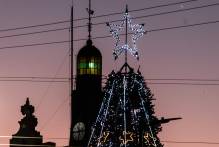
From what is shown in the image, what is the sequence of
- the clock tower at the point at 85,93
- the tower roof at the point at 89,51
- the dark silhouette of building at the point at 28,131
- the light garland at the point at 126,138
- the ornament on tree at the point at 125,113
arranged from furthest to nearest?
1. the clock tower at the point at 85,93
2. the tower roof at the point at 89,51
3. the dark silhouette of building at the point at 28,131
4. the ornament on tree at the point at 125,113
5. the light garland at the point at 126,138

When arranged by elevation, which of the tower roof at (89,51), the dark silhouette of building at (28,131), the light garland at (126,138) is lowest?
the light garland at (126,138)

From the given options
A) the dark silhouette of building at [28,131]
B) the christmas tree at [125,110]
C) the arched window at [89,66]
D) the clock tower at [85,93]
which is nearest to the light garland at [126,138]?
the christmas tree at [125,110]

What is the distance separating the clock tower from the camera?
94000 mm

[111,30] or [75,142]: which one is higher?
[111,30]

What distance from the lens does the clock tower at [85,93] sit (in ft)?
308

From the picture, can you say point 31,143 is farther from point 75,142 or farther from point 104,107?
point 104,107

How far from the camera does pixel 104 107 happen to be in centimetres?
7788

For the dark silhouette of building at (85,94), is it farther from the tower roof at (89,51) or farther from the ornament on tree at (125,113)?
the ornament on tree at (125,113)

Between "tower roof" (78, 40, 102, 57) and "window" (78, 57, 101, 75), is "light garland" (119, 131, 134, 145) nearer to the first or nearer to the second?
"window" (78, 57, 101, 75)

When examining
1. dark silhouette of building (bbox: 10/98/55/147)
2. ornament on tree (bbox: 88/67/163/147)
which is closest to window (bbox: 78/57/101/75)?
dark silhouette of building (bbox: 10/98/55/147)

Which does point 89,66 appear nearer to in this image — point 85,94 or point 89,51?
point 89,51

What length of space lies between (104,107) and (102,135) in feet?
7.89

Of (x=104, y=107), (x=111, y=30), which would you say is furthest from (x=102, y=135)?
(x=111, y=30)

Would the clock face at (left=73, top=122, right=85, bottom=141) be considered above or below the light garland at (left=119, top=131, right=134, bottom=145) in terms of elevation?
above
